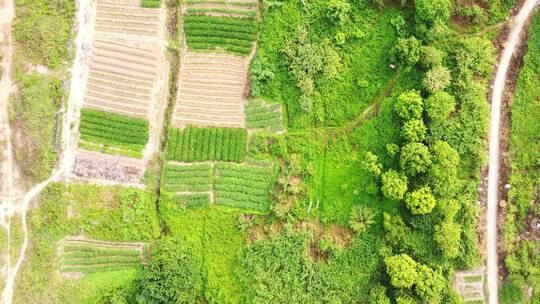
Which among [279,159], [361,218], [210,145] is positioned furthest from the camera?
[210,145]

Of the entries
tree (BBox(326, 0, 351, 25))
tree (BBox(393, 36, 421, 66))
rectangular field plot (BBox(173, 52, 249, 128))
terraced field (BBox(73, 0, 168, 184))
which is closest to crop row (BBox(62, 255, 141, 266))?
terraced field (BBox(73, 0, 168, 184))

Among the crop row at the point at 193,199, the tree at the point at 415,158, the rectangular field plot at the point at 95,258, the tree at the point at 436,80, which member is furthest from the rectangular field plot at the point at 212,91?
the tree at the point at 436,80

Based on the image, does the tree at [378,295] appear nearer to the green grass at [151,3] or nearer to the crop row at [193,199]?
the crop row at [193,199]

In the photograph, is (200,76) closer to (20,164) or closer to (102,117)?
(102,117)

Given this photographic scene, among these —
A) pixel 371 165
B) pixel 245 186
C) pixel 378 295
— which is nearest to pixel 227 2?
pixel 245 186

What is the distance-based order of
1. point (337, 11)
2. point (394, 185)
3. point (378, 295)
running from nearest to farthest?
point (394, 185)
point (378, 295)
point (337, 11)

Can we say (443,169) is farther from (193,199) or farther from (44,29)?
(44,29)
